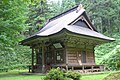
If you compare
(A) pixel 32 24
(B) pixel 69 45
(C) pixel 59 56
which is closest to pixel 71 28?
(B) pixel 69 45

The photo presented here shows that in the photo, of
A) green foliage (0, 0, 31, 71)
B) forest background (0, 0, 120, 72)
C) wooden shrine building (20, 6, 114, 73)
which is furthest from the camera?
forest background (0, 0, 120, 72)

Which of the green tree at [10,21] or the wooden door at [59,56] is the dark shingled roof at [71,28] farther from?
→ the wooden door at [59,56]

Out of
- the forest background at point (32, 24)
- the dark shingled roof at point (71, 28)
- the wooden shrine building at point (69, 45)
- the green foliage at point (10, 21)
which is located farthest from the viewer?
the forest background at point (32, 24)

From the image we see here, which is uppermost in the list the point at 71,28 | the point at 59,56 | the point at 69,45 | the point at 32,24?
the point at 32,24

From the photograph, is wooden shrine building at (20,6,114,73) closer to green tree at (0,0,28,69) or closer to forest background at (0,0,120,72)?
green tree at (0,0,28,69)

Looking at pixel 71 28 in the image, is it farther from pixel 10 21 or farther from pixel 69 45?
pixel 10 21

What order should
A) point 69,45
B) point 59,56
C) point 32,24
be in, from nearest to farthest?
point 69,45 → point 59,56 → point 32,24

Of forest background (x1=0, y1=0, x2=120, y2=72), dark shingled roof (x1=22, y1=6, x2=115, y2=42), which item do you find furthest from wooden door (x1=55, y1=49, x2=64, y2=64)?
forest background (x1=0, y1=0, x2=120, y2=72)

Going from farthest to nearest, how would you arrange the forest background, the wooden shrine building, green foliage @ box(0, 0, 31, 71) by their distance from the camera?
the forest background, green foliage @ box(0, 0, 31, 71), the wooden shrine building

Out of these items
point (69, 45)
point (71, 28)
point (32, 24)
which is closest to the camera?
point (71, 28)

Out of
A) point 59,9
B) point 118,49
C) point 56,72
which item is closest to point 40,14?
point 59,9

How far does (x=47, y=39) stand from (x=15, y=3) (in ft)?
14.0

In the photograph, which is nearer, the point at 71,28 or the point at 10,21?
the point at 71,28

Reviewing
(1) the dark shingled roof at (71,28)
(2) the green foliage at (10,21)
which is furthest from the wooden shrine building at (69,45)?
(2) the green foliage at (10,21)
